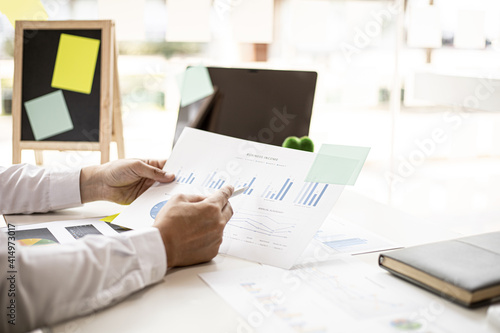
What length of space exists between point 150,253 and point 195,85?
104 centimetres

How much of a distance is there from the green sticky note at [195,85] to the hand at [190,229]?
0.86 metres

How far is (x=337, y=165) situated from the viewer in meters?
0.98

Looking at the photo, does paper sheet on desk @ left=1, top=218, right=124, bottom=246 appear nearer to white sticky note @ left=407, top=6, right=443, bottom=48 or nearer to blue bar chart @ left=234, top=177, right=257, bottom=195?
blue bar chart @ left=234, top=177, right=257, bottom=195

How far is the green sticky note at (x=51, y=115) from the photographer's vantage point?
193 cm

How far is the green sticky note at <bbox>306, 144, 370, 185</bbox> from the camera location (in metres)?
0.95

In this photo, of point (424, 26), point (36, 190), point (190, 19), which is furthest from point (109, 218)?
point (424, 26)

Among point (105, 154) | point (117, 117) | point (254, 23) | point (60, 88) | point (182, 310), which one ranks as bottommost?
point (182, 310)

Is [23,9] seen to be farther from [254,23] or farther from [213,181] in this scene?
[213,181]

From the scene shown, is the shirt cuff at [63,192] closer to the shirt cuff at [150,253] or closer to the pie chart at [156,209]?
the pie chart at [156,209]

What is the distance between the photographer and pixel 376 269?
85cm

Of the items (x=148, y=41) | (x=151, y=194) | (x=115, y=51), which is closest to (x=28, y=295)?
(x=151, y=194)

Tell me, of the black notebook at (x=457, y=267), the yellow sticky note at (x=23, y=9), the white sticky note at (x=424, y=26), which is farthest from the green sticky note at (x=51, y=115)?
the white sticky note at (x=424, y=26)

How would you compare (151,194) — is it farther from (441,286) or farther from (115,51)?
(115,51)

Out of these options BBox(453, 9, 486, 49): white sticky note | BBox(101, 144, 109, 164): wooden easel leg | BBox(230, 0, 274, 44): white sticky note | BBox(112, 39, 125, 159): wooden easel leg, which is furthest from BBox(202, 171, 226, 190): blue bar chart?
BBox(453, 9, 486, 49): white sticky note
